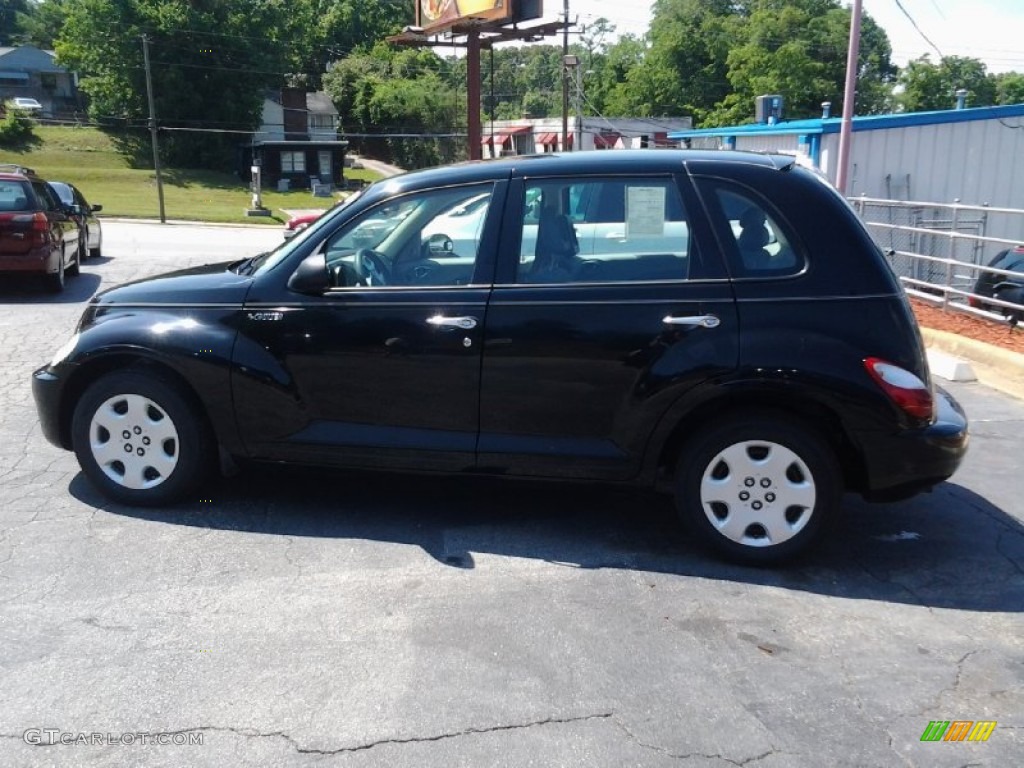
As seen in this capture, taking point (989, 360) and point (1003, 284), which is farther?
point (1003, 284)

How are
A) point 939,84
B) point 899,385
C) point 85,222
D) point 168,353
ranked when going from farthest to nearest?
point 939,84
point 85,222
point 168,353
point 899,385

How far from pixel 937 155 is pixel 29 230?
579 inches

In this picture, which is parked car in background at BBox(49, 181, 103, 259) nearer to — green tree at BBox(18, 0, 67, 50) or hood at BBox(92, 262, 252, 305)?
hood at BBox(92, 262, 252, 305)

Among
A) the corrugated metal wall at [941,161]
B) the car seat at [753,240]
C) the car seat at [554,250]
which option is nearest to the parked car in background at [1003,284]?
the corrugated metal wall at [941,161]

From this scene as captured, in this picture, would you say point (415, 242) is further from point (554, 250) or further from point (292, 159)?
point (292, 159)

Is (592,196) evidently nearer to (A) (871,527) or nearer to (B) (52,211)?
(A) (871,527)

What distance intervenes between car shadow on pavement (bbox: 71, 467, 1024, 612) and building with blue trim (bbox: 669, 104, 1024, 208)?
13.0m

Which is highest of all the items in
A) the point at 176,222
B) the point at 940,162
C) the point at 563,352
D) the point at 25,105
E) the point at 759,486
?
the point at 25,105

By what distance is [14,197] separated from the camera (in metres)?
12.6

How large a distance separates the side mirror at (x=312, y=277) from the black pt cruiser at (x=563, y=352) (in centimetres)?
1

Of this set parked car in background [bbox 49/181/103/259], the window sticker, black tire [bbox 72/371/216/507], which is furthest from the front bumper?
parked car in background [bbox 49/181/103/259]

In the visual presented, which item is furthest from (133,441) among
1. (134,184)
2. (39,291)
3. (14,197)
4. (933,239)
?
(134,184)

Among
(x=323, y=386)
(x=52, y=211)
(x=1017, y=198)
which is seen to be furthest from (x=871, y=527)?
(x=1017, y=198)

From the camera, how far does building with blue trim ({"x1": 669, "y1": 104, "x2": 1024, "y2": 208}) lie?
56.7 feet
